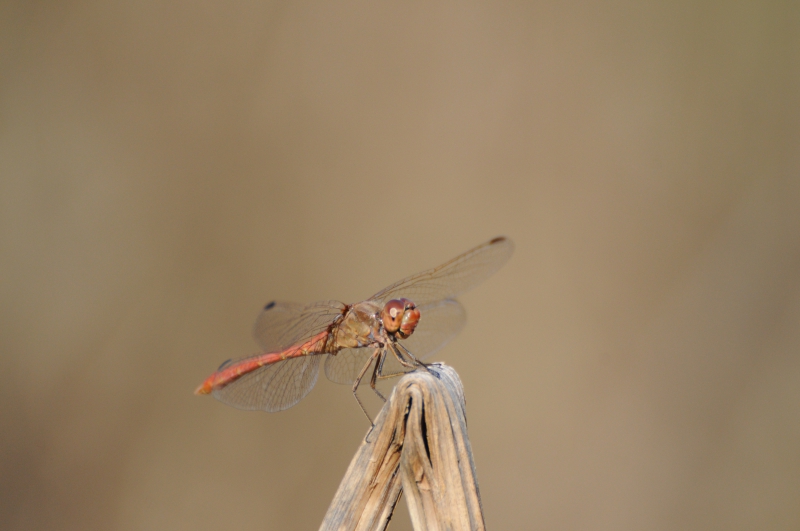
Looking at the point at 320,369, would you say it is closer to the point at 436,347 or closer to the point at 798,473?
the point at 436,347

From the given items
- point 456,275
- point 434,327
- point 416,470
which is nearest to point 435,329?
point 434,327

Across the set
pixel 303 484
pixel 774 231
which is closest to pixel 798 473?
pixel 774 231

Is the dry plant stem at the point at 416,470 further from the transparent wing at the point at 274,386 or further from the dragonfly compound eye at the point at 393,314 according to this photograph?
the transparent wing at the point at 274,386

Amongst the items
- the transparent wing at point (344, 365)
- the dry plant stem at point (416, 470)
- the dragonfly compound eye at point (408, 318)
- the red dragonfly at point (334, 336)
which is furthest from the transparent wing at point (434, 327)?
the dry plant stem at point (416, 470)

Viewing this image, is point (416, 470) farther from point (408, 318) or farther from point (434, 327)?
point (434, 327)

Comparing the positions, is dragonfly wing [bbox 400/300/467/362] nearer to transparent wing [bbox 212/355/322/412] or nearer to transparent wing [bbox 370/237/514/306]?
transparent wing [bbox 370/237/514/306]

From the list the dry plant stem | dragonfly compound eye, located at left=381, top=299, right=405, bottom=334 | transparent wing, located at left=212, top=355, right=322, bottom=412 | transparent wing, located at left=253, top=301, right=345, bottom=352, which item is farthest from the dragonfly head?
the dry plant stem
